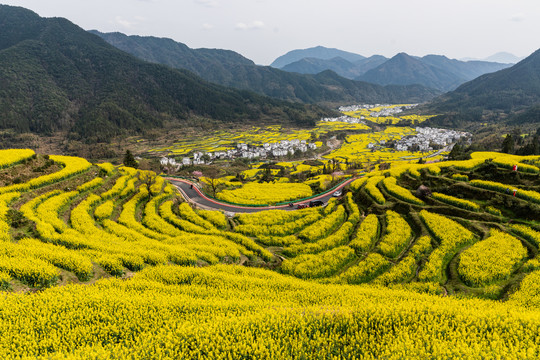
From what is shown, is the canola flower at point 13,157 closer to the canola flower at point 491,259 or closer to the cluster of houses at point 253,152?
the canola flower at point 491,259

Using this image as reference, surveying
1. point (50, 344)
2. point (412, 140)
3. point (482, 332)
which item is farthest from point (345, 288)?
point (412, 140)

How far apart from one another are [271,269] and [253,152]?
427 ft

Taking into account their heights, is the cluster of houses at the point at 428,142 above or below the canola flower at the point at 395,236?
above

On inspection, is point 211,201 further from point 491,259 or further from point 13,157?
point 491,259

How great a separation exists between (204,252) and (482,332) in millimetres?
17969

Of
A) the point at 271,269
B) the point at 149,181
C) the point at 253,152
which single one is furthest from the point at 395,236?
the point at 253,152

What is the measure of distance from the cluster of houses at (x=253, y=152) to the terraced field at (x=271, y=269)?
90756 millimetres

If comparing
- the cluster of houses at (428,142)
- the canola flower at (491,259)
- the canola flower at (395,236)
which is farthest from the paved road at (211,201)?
the cluster of houses at (428,142)

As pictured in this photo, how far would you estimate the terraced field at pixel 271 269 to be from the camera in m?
9.27

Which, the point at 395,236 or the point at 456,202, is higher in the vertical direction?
the point at 456,202

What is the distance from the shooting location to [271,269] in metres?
21.7

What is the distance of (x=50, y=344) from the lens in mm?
9406

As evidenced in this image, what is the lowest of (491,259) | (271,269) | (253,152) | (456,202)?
(271,269)


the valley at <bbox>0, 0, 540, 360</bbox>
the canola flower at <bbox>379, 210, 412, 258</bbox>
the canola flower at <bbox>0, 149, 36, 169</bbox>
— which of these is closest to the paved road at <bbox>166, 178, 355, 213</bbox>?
the valley at <bbox>0, 0, 540, 360</bbox>
